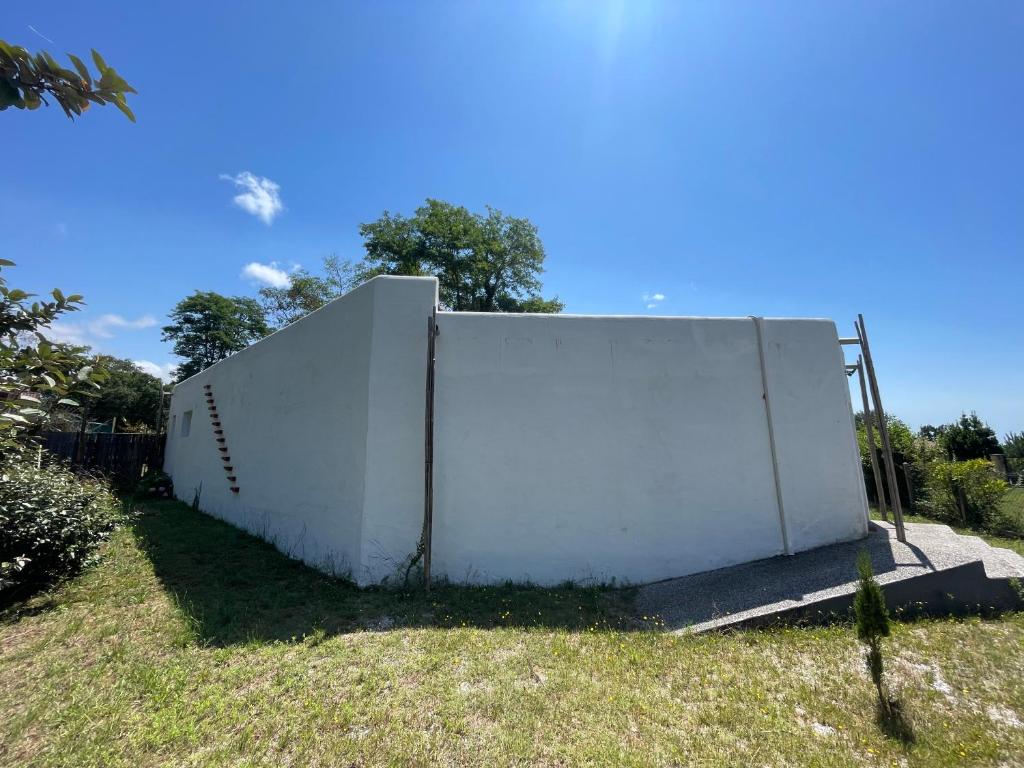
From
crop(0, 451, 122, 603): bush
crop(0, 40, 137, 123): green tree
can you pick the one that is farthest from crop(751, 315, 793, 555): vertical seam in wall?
crop(0, 451, 122, 603): bush

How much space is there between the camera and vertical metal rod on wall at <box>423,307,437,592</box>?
483cm

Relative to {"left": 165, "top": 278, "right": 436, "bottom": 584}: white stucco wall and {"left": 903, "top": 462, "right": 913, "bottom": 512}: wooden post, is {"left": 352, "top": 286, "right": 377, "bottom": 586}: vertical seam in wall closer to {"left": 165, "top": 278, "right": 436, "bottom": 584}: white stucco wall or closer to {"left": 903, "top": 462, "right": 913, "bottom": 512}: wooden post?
{"left": 165, "top": 278, "right": 436, "bottom": 584}: white stucco wall

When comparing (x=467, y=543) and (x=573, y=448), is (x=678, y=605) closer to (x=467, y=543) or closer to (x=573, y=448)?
(x=573, y=448)

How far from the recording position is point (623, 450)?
5.39 m

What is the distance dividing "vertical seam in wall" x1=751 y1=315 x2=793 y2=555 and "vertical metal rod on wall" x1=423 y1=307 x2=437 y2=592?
4268mm

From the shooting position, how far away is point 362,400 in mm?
5340

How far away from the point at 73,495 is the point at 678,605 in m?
6.88

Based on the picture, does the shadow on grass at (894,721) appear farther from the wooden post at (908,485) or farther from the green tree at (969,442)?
the green tree at (969,442)

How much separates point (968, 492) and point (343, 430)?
34.9ft

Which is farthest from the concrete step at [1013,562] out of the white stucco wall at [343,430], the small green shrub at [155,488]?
the small green shrub at [155,488]

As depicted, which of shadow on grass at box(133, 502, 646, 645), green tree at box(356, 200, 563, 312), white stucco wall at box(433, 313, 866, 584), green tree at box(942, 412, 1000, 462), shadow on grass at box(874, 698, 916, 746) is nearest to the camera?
shadow on grass at box(874, 698, 916, 746)

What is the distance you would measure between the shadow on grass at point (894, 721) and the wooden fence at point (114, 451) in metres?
17.5

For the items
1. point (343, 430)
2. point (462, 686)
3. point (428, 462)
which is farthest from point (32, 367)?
point (343, 430)

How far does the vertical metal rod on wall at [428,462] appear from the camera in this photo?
15.9 feet
